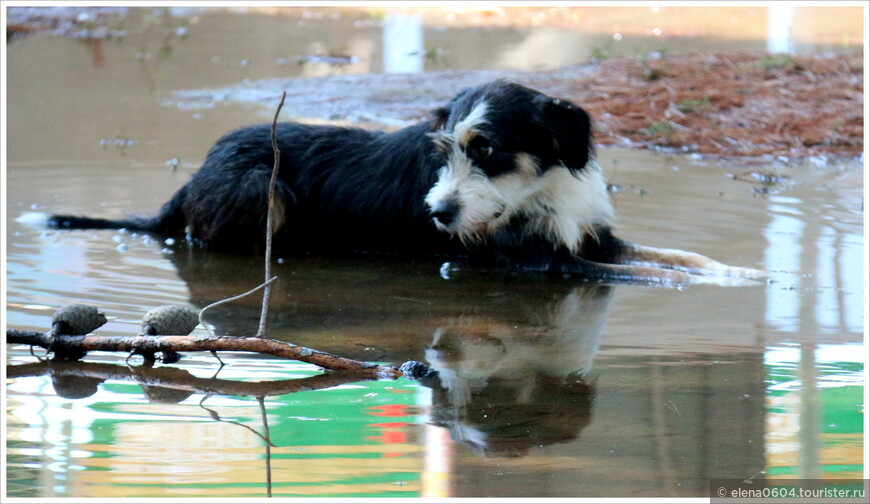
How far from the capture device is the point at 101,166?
8.17 meters

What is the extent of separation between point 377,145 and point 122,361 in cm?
255

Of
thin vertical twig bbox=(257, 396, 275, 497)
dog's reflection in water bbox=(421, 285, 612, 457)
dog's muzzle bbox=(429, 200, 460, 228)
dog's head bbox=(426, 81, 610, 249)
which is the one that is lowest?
dog's reflection in water bbox=(421, 285, 612, 457)

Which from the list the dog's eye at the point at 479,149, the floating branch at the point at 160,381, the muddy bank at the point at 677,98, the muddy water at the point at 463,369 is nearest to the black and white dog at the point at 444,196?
the dog's eye at the point at 479,149

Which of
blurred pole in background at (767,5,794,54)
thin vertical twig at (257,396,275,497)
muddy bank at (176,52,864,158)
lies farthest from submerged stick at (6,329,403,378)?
blurred pole in background at (767,5,794,54)

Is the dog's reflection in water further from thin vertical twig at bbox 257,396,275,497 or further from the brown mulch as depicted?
the brown mulch

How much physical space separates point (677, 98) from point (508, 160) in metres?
5.71

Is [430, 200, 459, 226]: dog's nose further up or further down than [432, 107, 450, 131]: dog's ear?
further down

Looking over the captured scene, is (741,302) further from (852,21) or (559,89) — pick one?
(852,21)

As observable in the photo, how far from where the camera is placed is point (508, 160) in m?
5.56

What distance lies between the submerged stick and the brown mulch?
6.06 m

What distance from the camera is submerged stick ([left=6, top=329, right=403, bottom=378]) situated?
3.88 meters

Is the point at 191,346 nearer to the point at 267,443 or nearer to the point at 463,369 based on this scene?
the point at 267,443

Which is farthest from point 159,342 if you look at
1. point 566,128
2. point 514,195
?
point 566,128

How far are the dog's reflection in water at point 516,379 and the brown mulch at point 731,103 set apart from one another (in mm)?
4845
